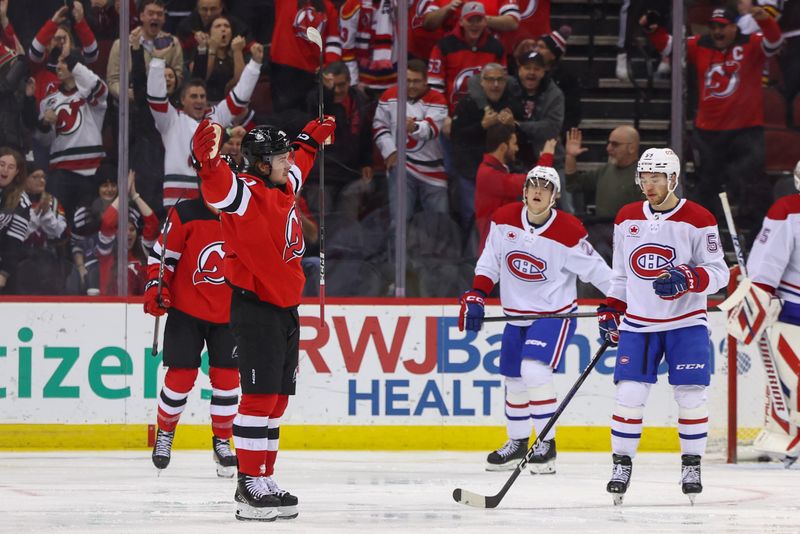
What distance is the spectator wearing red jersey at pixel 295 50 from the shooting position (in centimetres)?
793

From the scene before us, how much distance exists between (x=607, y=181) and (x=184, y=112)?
2.39 meters

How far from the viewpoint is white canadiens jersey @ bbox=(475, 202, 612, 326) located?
6551 mm

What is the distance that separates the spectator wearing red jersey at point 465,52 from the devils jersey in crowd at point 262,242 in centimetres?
350

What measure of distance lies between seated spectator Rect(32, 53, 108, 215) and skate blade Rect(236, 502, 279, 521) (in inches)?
139

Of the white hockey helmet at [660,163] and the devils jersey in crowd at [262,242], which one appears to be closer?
the devils jersey in crowd at [262,242]

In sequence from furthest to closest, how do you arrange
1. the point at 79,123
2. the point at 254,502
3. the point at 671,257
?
the point at 79,123, the point at 671,257, the point at 254,502

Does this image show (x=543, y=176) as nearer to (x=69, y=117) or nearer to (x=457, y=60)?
(x=457, y=60)

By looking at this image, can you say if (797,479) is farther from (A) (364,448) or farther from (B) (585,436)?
(A) (364,448)

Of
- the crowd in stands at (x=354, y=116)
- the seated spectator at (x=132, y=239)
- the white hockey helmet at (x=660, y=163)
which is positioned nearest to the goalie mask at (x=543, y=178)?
the crowd in stands at (x=354, y=116)

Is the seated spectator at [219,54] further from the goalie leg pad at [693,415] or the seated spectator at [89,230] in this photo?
the goalie leg pad at [693,415]

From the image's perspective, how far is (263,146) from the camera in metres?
4.70

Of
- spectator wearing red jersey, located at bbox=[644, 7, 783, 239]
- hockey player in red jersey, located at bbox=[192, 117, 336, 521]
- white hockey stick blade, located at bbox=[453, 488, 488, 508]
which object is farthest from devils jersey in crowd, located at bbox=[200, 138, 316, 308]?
spectator wearing red jersey, located at bbox=[644, 7, 783, 239]

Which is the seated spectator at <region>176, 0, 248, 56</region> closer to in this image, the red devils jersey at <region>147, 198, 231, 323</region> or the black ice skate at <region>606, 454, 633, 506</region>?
the red devils jersey at <region>147, 198, 231, 323</region>

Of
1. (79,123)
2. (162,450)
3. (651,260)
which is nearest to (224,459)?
(162,450)
